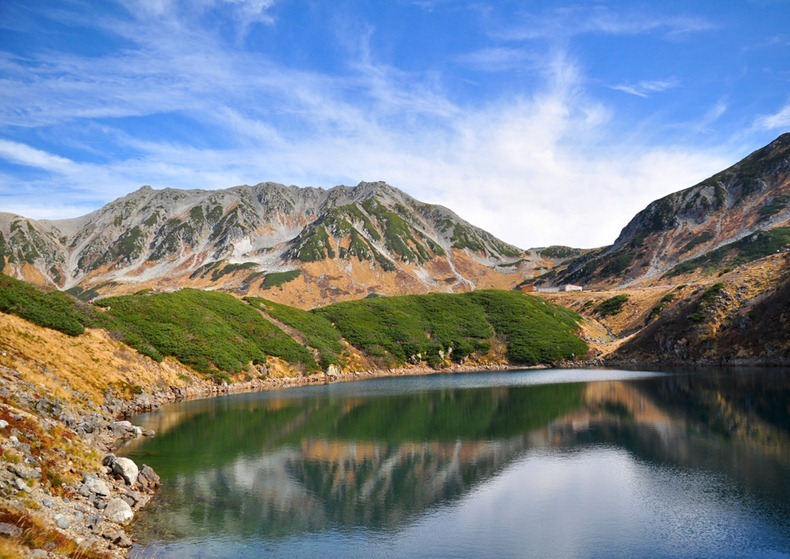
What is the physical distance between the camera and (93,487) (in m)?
22.9

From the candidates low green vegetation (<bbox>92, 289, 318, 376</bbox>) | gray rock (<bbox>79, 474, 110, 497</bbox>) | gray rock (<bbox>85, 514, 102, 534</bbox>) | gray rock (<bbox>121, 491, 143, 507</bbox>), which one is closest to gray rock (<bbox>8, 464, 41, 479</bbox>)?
gray rock (<bbox>79, 474, 110, 497</bbox>)

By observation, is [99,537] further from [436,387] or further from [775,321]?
[775,321]

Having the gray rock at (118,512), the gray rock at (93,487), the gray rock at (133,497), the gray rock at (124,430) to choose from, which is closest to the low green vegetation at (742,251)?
the gray rock at (124,430)

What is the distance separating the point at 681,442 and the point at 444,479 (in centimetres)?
1935

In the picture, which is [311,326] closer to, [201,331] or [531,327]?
[201,331]

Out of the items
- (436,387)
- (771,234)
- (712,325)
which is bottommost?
(436,387)

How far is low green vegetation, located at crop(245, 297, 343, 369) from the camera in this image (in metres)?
96.1

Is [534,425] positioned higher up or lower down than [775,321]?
lower down

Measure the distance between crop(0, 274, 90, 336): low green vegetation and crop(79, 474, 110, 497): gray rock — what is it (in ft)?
120

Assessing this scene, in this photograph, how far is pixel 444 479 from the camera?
29.5 m

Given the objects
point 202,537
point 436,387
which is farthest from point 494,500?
point 436,387

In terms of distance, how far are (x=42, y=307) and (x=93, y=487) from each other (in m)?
41.4

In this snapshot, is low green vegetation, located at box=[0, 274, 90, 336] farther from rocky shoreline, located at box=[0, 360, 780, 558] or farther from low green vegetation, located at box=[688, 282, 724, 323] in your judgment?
low green vegetation, located at box=[688, 282, 724, 323]

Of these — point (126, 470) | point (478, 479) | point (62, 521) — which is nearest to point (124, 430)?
point (126, 470)
